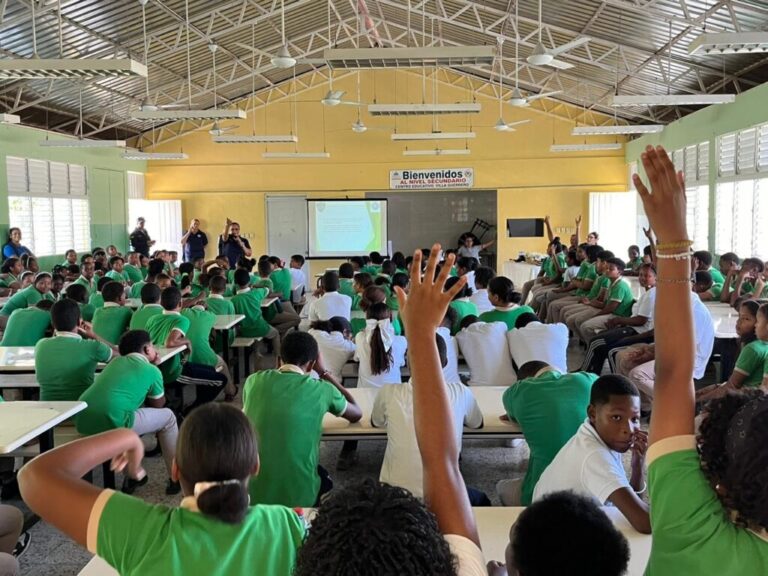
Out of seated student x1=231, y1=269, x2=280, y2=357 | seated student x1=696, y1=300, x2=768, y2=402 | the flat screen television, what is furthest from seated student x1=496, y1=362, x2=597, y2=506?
the flat screen television

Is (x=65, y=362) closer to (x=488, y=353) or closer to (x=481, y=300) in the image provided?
(x=488, y=353)

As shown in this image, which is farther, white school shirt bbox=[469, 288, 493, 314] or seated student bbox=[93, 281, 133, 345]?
white school shirt bbox=[469, 288, 493, 314]

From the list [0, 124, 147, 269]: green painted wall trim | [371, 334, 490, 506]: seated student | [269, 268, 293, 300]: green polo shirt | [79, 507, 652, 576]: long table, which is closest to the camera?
[79, 507, 652, 576]: long table

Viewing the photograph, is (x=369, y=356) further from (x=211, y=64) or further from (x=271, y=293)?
(x=211, y=64)

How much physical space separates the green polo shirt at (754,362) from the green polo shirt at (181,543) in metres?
3.32

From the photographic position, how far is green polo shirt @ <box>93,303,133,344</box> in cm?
569

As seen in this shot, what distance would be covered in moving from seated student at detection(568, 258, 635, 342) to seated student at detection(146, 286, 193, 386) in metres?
3.97

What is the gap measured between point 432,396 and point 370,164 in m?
15.3

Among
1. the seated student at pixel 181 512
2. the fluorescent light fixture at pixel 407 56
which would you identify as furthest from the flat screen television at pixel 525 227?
the seated student at pixel 181 512

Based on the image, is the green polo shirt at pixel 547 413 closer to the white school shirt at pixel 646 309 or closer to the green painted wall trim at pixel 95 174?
the white school shirt at pixel 646 309

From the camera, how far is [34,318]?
5.51 metres

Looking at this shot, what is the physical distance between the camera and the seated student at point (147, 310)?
5672mm

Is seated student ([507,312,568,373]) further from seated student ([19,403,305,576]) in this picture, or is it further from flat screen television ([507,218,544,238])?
flat screen television ([507,218,544,238])

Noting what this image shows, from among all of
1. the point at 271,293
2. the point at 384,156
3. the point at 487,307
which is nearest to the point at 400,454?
the point at 487,307
